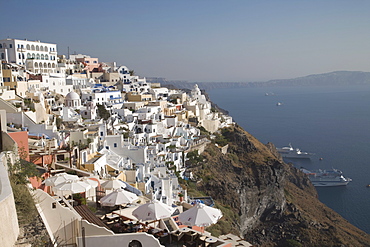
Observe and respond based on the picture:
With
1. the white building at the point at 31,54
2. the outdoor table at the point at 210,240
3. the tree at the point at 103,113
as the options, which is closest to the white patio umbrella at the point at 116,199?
the outdoor table at the point at 210,240

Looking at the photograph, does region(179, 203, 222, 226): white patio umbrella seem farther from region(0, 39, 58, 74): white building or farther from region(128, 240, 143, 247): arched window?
region(0, 39, 58, 74): white building

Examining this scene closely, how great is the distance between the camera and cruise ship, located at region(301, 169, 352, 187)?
166 feet

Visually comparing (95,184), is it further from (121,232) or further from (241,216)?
(241,216)

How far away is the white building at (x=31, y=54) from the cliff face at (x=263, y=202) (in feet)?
61.9

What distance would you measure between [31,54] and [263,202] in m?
27.3

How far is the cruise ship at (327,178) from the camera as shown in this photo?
50531 millimetres

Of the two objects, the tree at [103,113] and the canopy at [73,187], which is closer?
the canopy at [73,187]

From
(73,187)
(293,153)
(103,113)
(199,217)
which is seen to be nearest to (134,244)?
(199,217)

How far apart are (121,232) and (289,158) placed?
207 ft

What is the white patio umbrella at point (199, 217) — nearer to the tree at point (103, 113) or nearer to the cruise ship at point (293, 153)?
the tree at point (103, 113)

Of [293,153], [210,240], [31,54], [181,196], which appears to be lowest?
[293,153]

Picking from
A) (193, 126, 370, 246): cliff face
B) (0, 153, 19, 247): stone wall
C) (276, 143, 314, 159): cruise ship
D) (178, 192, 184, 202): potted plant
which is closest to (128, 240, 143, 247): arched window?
(0, 153, 19, 247): stone wall

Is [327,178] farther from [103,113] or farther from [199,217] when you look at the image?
[199,217]

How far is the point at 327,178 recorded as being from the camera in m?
52.7
